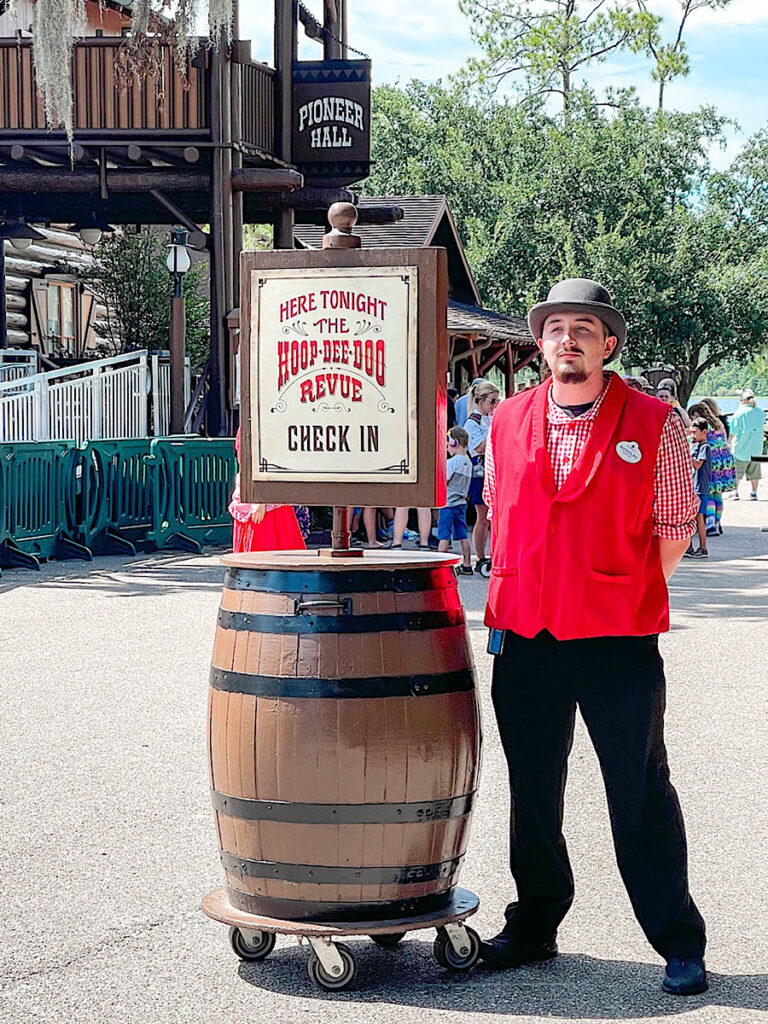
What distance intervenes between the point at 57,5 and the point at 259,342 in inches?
537

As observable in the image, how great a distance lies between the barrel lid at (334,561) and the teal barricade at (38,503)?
10.2 meters

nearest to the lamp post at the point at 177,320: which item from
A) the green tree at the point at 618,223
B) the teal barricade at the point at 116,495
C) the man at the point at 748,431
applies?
the teal barricade at the point at 116,495

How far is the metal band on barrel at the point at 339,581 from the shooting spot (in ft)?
13.7

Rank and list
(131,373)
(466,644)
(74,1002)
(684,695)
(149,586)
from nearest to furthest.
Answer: (74,1002) → (466,644) → (684,695) → (149,586) → (131,373)

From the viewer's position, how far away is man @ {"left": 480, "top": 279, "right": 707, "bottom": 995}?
4156 mm

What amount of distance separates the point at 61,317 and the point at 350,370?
25.1 m

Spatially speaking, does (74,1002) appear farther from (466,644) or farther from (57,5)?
(57,5)

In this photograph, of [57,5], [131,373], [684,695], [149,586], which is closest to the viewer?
[684,695]

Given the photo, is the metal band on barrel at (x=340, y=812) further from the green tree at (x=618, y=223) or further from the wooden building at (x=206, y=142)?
the green tree at (x=618, y=223)

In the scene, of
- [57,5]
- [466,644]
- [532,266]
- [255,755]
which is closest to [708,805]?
[466,644]

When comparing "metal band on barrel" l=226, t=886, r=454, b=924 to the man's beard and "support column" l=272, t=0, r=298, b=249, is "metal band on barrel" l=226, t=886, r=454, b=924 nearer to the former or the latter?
the man's beard

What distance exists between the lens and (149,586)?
522 inches

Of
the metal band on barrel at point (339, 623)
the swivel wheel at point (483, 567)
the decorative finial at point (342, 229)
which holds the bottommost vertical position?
the swivel wheel at point (483, 567)

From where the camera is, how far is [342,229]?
14.7 ft
